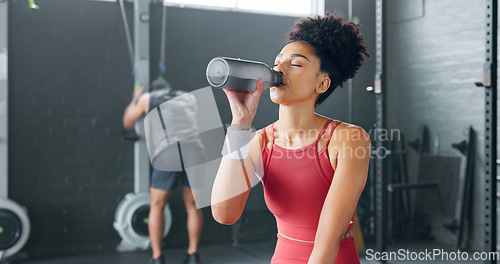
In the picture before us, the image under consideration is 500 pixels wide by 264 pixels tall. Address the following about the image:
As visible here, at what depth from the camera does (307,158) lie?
1.22m

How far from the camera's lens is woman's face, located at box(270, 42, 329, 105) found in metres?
1.22

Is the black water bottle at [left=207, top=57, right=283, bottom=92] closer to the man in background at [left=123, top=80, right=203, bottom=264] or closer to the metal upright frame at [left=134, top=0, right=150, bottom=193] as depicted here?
the man in background at [left=123, top=80, right=203, bottom=264]

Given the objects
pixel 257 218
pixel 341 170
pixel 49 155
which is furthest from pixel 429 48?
pixel 341 170

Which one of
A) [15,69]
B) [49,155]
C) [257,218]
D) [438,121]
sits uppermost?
[15,69]

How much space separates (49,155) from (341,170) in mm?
3074

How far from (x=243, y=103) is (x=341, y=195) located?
0.30 meters

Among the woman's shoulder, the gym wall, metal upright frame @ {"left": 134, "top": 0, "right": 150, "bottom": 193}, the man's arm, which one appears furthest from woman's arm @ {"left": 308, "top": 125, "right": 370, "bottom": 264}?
the gym wall

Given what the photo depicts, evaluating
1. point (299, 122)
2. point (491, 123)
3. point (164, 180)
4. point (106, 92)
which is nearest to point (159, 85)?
point (106, 92)

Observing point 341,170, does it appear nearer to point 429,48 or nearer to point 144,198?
point 144,198

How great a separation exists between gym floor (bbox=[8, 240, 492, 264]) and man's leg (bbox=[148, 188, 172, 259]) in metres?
0.26

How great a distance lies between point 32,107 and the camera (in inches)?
143

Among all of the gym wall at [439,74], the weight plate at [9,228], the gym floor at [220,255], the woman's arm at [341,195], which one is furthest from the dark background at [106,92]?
the woman's arm at [341,195]

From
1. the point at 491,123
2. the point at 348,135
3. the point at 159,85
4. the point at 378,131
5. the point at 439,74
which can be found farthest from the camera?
the point at 439,74

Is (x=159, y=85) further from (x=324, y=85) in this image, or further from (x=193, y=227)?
(x=324, y=85)
